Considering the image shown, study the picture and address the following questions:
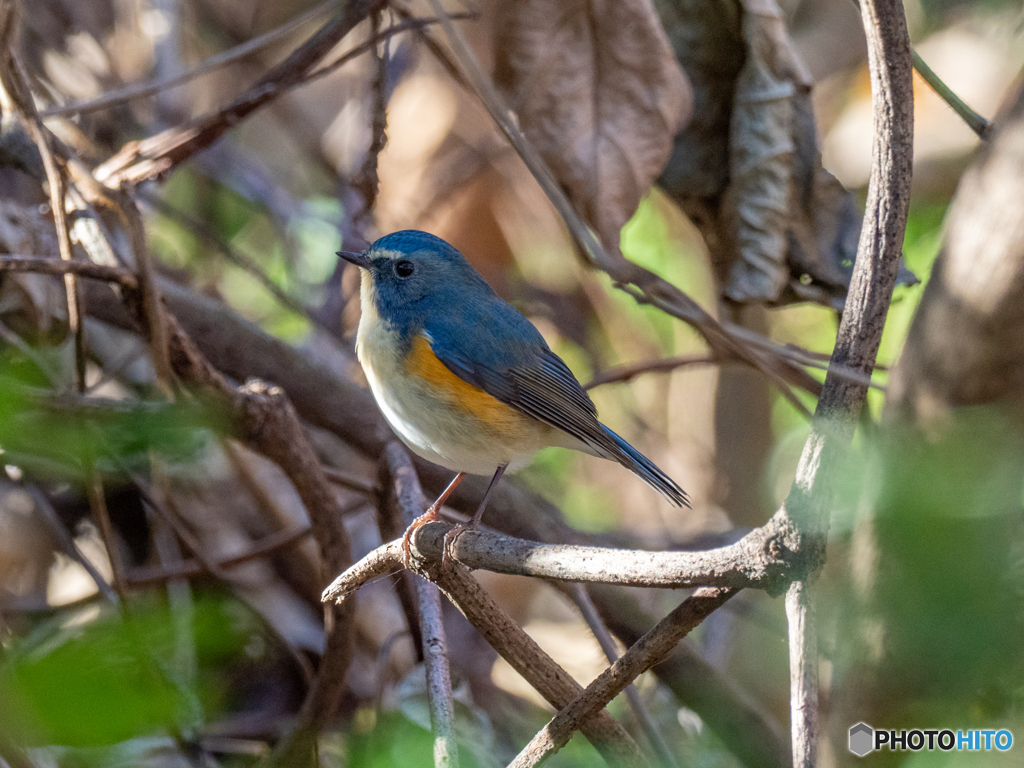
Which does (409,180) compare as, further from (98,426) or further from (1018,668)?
(1018,668)

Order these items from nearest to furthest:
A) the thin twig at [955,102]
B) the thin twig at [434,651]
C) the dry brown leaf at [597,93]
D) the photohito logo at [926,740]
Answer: the photohito logo at [926,740]
the thin twig at [434,651]
the thin twig at [955,102]
the dry brown leaf at [597,93]

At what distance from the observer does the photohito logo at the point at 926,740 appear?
3.75 feet

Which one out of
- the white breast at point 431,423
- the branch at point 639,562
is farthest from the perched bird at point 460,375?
the branch at point 639,562

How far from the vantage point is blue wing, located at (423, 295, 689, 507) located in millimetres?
2244

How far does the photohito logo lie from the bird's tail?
0.61 m

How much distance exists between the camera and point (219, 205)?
4801 mm

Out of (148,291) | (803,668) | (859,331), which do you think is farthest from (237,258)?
(803,668)

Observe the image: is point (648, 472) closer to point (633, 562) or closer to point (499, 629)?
point (499, 629)

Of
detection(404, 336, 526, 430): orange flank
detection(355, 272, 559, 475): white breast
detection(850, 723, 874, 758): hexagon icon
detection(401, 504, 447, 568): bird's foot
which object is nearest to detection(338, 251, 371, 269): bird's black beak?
detection(355, 272, 559, 475): white breast

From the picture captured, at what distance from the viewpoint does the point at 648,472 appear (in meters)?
2.16

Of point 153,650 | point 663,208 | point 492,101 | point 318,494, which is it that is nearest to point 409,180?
point 663,208

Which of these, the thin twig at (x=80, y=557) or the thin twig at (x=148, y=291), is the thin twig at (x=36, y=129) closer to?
the thin twig at (x=148, y=291)

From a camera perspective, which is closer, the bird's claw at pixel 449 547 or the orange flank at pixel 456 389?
the bird's claw at pixel 449 547

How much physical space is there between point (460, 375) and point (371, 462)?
3.61ft
